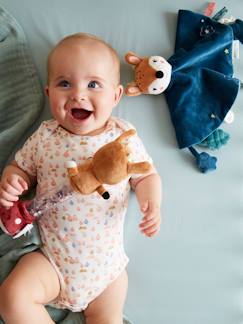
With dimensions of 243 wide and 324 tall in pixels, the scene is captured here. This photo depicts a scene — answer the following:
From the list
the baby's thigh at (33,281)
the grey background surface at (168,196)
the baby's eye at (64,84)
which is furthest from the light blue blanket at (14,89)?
the baby's thigh at (33,281)

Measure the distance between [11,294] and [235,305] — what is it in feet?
1.87

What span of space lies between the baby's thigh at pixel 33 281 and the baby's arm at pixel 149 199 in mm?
244

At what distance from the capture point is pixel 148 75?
1.21 m

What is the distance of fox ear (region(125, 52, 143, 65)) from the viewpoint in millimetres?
1228

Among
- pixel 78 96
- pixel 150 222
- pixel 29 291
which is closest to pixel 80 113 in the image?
pixel 78 96

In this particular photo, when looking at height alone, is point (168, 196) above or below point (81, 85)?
below

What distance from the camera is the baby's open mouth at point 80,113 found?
1.08 m

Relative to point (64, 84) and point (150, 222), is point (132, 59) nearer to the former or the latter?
point (64, 84)

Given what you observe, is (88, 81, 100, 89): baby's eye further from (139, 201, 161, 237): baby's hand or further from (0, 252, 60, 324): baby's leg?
(0, 252, 60, 324): baby's leg

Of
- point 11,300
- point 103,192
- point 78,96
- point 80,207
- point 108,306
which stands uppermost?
point 78,96

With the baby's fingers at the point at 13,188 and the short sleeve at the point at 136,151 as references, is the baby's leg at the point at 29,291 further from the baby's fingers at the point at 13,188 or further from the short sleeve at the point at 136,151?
the short sleeve at the point at 136,151

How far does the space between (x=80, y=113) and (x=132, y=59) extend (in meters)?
0.25

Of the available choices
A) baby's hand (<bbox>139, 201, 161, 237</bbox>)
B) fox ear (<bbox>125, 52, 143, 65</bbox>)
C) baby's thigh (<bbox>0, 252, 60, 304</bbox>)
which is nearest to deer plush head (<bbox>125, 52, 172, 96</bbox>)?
fox ear (<bbox>125, 52, 143, 65</bbox>)

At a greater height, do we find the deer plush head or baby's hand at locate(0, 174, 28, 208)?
the deer plush head
